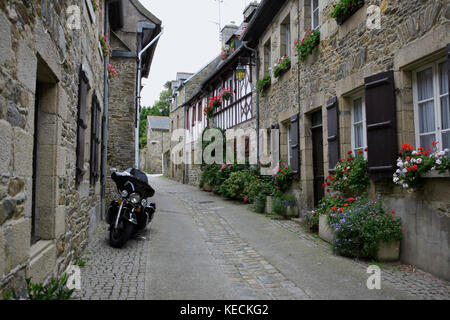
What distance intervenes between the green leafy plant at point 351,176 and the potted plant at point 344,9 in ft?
7.28

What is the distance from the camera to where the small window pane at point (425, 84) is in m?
4.27

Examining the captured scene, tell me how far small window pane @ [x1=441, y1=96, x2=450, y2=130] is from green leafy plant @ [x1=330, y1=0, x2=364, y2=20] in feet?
7.25

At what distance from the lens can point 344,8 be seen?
18.7 feet

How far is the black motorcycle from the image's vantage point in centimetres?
539

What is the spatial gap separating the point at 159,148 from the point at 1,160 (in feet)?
119

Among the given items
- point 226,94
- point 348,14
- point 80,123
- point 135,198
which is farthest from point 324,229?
point 226,94

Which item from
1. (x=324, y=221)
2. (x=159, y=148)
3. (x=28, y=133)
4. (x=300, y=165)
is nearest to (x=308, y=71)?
(x=300, y=165)

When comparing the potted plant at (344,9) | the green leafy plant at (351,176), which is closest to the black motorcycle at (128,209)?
the green leafy plant at (351,176)

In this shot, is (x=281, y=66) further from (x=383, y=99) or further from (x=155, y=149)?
(x=155, y=149)

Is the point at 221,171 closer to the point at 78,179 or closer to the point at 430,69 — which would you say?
the point at 78,179

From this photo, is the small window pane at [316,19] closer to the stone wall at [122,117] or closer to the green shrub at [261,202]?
the green shrub at [261,202]

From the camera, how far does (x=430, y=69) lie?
4.28m

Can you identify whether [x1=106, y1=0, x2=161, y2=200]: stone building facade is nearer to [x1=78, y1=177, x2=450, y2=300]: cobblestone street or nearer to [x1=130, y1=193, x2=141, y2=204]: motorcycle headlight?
[x1=78, y1=177, x2=450, y2=300]: cobblestone street

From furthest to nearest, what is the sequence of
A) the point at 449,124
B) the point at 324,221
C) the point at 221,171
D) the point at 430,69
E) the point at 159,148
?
the point at 159,148 < the point at 221,171 < the point at 324,221 < the point at 430,69 < the point at 449,124
